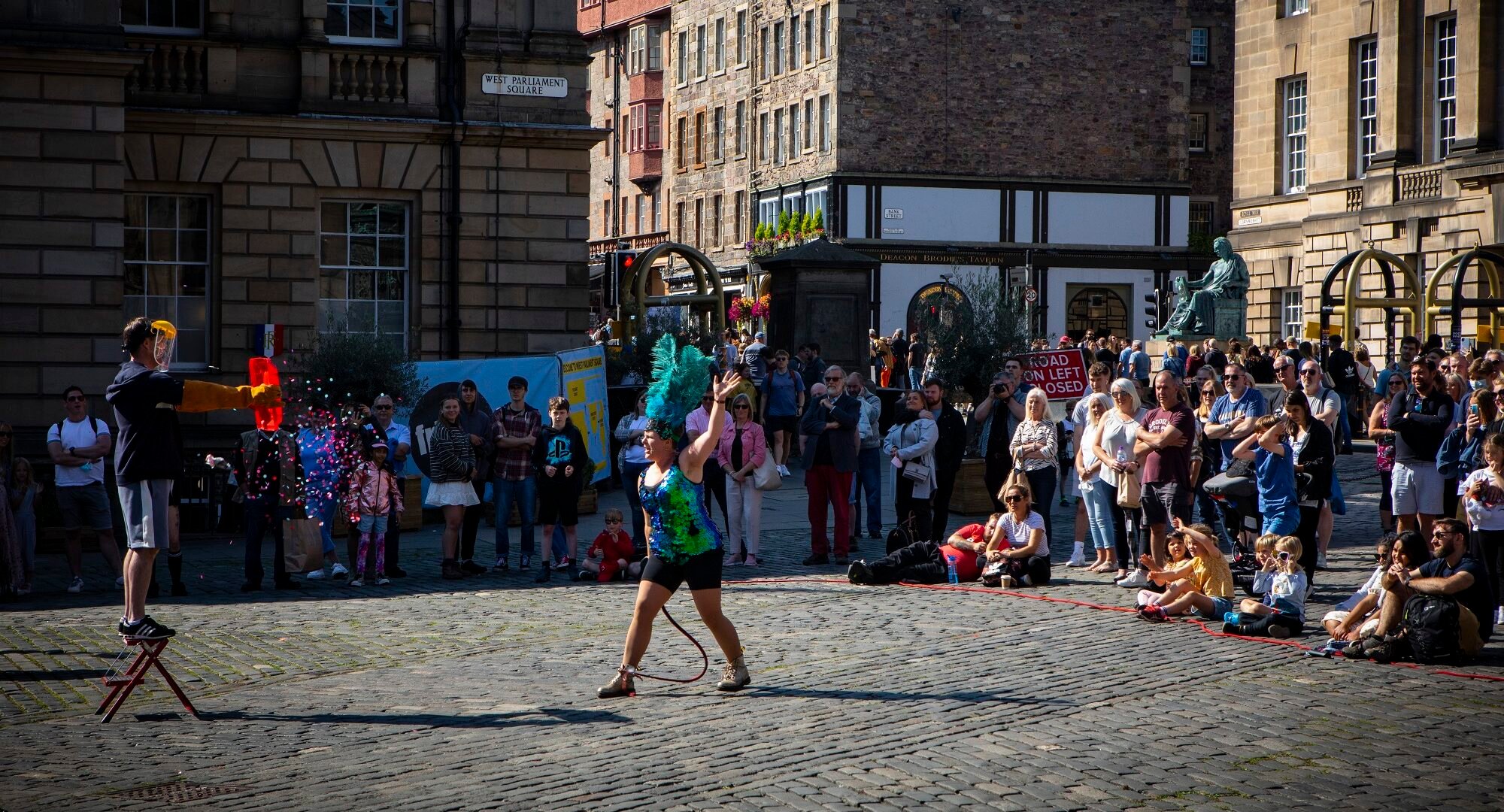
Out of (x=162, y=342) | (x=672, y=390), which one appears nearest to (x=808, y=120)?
(x=162, y=342)

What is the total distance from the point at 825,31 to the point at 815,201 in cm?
587

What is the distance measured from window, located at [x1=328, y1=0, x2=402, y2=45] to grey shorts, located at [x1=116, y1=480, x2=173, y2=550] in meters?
14.8

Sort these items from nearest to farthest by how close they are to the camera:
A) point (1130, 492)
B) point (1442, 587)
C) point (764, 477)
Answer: point (1442, 587) < point (1130, 492) < point (764, 477)

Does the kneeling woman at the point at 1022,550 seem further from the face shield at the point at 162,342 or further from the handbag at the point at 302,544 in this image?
the face shield at the point at 162,342

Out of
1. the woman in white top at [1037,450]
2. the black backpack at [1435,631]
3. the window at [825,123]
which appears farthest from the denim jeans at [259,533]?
the window at [825,123]

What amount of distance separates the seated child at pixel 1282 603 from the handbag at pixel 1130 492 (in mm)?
2692

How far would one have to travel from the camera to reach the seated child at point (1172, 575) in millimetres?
12820

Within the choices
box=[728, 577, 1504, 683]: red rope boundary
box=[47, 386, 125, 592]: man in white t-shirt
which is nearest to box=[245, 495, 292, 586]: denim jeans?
box=[47, 386, 125, 592]: man in white t-shirt

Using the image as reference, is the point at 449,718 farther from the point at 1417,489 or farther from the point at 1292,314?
the point at 1292,314

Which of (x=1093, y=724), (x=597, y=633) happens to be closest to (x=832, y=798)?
(x=1093, y=724)

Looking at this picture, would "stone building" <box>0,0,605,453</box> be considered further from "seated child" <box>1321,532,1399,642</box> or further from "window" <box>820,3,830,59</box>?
"window" <box>820,3,830,59</box>

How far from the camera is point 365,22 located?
79.4 feet

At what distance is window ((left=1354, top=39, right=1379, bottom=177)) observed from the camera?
136 ft

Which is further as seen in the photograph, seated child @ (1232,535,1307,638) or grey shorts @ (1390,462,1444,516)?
grey shorts @ (1390,462,1444,516)
